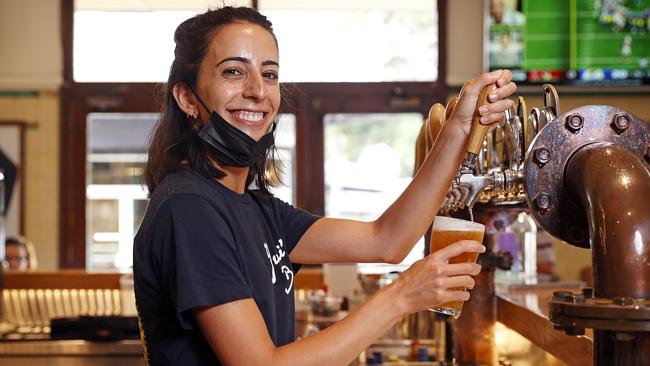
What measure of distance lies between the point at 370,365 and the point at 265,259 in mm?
1605

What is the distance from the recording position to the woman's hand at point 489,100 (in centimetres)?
153

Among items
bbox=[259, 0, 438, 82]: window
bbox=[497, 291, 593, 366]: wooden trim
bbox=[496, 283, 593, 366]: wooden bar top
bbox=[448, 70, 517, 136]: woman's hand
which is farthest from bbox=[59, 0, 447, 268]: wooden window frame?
bbox=[448, 70, 517, 136]: woman's hand

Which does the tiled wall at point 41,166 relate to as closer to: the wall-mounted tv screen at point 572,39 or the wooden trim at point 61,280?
the wooden trim at point 61,280

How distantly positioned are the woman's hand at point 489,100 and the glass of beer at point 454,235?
19cm

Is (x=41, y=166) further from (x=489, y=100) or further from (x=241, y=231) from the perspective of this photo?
(x=489, y=100)

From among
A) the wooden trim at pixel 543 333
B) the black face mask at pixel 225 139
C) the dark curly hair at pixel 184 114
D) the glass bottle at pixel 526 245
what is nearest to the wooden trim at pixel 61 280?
the glass bottle at pixel 526 245

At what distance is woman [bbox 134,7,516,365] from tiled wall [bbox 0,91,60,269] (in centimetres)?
544

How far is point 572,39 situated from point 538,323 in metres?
4.93

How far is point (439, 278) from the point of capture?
1.44 meters

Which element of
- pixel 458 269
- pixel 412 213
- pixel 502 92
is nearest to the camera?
pixel 458 269

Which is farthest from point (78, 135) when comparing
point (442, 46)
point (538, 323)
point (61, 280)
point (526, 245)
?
point (538, 323)

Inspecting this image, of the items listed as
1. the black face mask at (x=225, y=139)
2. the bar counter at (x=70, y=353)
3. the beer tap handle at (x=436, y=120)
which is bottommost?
the bar counter at (x=70, y=353)

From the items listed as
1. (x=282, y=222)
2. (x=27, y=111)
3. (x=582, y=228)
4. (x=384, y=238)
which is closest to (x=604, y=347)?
(x=582, y=228)

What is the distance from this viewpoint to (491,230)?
104 inches
